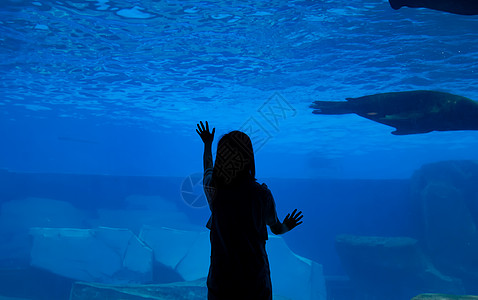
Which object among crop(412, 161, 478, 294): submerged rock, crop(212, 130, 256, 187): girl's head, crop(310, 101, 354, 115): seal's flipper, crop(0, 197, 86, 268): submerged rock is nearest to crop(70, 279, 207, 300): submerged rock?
crop(310, 101, 354, 115): seal's flipper

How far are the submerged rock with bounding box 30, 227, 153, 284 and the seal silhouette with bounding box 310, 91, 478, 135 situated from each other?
47.7 ft

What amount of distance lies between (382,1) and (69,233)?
1831 cm

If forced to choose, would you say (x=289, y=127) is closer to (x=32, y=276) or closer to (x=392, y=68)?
(x=392, y=68)

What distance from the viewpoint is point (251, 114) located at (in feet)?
88.5

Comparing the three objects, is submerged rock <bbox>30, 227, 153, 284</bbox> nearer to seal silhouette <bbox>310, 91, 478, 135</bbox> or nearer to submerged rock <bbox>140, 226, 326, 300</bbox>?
submerged rock <bbox>140, 226, 326, 300</bbox>

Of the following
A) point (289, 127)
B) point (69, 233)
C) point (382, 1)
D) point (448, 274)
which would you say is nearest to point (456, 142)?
point (289, 127)

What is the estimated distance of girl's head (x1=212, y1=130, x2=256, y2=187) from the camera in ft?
7.11

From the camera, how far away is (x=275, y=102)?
79.2 feet

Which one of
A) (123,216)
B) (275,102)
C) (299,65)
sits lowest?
(123,216)

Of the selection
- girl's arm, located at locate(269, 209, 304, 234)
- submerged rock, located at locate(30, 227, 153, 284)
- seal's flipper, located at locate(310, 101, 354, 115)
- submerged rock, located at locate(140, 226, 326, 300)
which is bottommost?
submerged rock, located at locate(140, 226, 326, 300)

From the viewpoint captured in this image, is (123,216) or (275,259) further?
(123,216)

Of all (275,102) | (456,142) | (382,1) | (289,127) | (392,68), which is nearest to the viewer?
(382,1)

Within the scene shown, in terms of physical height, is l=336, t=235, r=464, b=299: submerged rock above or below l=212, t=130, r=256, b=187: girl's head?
below

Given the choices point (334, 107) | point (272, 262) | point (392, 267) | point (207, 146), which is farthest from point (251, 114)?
point (207, 146)
